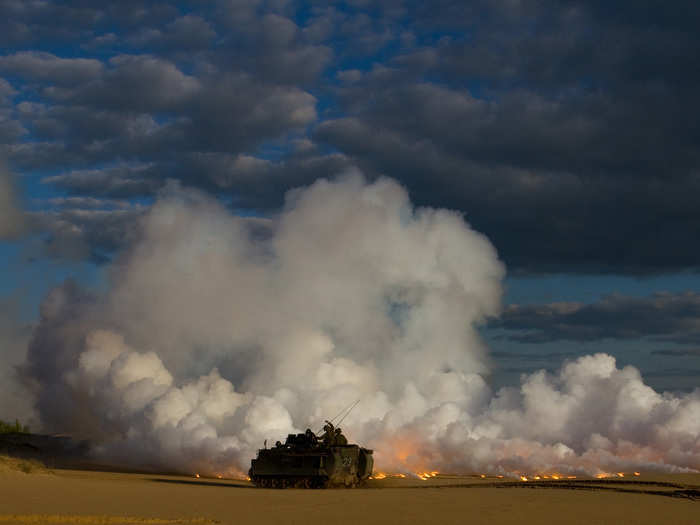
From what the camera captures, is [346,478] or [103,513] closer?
[103,513]

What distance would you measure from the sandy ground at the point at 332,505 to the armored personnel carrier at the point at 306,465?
2.90 m

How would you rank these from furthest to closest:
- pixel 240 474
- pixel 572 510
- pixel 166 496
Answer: pixel 240 474 < pixel 166 496 < pixel 572 510

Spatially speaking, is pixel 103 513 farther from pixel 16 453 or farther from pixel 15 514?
pixel 16 453

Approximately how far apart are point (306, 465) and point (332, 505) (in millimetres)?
18337

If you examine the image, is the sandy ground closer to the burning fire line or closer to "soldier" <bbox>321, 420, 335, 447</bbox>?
"soldier" <bbox>321, 420, 335, 447</bbox>

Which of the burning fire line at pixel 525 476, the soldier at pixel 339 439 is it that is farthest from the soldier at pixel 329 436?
the burning fire line at pixel 525 476

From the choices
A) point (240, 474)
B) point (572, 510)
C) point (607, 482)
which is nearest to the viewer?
point (572, 510)

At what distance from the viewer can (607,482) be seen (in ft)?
247

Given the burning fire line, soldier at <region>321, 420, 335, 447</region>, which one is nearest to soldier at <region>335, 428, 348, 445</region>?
soldier at <region>321, 420, 335, 447</region>

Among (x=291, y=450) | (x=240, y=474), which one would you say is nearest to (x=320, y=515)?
(x=291, y=450)

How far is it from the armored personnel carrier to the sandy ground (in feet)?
9.53

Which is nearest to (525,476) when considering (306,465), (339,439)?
(339,439)

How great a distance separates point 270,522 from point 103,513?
903 centimetres

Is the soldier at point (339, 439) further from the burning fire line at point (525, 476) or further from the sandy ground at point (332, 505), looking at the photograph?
the burning fire line at point (525, 476)
